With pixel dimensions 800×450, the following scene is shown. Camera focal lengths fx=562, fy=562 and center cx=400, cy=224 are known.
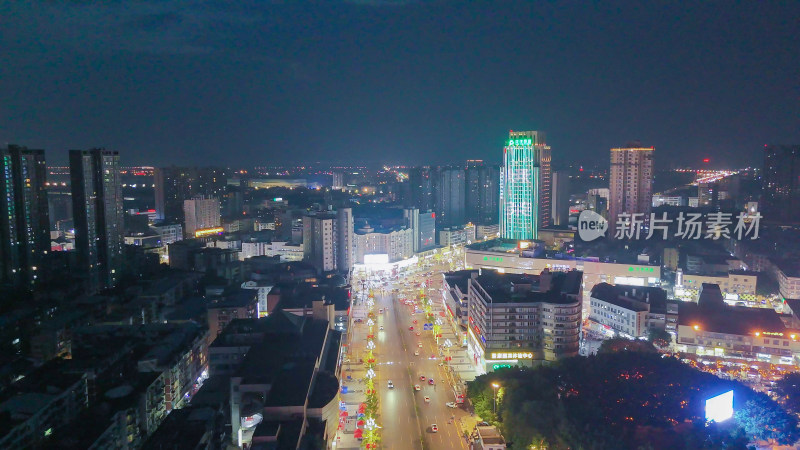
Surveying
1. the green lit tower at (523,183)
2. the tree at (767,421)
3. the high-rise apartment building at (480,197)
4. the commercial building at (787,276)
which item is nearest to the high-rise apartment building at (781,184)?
the commercial building at (787,276)

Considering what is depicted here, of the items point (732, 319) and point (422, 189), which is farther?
point (422, 189)

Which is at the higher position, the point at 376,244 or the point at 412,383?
the point at 376,244

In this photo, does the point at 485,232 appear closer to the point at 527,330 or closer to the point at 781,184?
the point at 781,184

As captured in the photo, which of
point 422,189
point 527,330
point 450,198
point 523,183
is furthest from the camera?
point 422,189

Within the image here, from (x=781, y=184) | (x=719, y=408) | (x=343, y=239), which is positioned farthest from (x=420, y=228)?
(x=719, y=408)

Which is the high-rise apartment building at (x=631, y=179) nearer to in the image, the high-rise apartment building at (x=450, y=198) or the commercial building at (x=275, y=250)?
the high-rise apartment building at (x=450, y=198)

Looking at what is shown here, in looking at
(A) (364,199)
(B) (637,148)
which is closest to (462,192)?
(A) (364,199)
